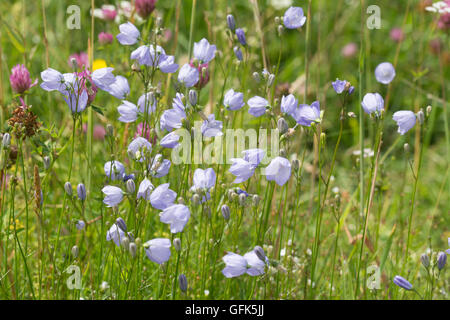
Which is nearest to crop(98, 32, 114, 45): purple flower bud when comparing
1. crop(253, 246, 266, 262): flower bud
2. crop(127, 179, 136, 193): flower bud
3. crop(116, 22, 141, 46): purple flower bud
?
crop(116, 22, 141, 46): purple flower bud

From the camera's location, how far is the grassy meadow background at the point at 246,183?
46.1 inches

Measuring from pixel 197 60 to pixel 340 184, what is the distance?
1275 mm

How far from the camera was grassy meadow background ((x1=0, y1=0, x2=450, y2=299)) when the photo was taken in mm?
1170

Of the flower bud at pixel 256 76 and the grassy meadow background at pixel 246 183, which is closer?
the flower bud at pixel 256 76

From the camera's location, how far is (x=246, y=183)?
118 centimetres

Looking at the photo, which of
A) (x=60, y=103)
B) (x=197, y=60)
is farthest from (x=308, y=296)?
(x=60, y=103)

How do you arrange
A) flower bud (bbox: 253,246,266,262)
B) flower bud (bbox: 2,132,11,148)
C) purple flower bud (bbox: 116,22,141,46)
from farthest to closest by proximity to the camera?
1. purple flower bud (bbox: 116,22,141,46)
2. flower bud (bbox: 2,132,11,148)
3. flower bud (bbox: 253,246,266,262)

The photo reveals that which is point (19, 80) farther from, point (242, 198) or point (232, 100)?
point (242, 198)

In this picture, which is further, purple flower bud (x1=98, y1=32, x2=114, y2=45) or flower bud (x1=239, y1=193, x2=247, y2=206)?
purple flower bud (x1=98, y1=32, x2=114, y2=45)

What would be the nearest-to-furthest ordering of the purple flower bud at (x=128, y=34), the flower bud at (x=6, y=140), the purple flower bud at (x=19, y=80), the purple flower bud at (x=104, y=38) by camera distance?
the flower bud at (x=6, y=140) < the purple flower bud at (x=128, y=34) < the purple flower bud at (x=19, y=80) < the purple flower bud at (x=104, y=38)

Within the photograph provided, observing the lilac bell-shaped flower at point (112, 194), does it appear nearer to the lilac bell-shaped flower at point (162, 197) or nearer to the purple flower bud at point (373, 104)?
the lilac bell-shaped flower at point (162, 197)

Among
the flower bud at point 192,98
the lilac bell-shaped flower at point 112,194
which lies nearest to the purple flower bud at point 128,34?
the flower bud at point 192,98

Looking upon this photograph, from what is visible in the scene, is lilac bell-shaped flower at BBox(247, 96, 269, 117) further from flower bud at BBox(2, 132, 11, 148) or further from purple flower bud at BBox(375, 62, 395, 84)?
flower bud at BBox(2, 132, 11, 148)

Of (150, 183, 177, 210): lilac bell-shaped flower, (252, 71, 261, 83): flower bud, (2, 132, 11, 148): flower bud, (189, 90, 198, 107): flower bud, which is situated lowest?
(150, 183, 177, 210): lilac bell-shaped flower
